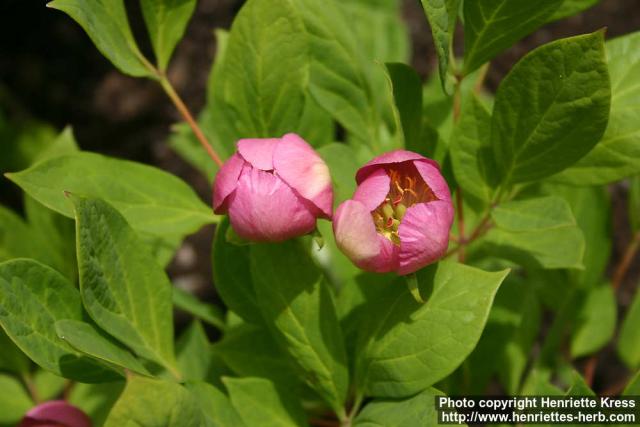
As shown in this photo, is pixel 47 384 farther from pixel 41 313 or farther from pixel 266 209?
pixel 266 209

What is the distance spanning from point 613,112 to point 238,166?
1.53ft

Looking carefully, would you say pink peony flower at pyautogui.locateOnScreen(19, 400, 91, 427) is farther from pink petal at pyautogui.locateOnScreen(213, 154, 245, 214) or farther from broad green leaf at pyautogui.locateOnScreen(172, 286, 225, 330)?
pink petal at pyautogui.locateOnScreen(213, 154, 245, 214)

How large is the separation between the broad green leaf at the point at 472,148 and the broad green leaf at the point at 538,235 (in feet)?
0.14

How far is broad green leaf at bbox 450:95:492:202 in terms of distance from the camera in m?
0.95

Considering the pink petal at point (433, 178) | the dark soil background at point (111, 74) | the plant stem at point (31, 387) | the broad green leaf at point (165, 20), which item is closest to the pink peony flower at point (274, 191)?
the pink petal at point (433, 178)

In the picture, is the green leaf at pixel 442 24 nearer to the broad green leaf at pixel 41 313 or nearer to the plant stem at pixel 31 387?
the broad green leaf at pixel 41 313

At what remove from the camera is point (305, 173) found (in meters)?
0.84

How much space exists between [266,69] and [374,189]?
0.28 metres

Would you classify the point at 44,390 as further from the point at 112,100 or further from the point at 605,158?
the point at 112,100

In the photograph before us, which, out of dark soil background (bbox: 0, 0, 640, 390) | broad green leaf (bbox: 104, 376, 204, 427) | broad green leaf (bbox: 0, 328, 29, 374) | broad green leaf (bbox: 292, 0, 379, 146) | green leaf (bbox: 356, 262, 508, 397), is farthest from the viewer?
dark soil background (bbox: 0, 0, 640, 390)

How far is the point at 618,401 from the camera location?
0.95 m

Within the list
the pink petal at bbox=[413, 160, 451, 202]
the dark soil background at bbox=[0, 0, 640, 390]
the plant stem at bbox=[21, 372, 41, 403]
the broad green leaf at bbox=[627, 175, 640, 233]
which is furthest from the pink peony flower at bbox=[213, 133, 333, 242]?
the dark soil background at bbox=[0, 0, 640, 390]

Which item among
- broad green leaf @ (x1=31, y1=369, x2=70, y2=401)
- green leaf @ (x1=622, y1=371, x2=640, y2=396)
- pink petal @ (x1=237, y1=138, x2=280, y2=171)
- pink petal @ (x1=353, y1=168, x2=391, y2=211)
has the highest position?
pink petal @ (x1=237, y1=138, x2=280, y2=171)

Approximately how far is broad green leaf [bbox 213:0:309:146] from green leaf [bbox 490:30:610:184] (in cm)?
26
